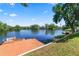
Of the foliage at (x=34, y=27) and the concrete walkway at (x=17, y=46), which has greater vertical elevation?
the foliage at (x=34, y=27)

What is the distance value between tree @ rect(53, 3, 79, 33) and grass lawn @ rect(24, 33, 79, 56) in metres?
0.22

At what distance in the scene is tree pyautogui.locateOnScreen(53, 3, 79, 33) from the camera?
3.70 m

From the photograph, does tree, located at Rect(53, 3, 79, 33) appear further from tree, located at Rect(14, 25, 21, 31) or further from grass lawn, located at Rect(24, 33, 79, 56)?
tree, located at Rect(14, 25, 21, 31)

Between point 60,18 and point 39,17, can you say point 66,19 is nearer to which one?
point 60,18

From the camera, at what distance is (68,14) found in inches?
149

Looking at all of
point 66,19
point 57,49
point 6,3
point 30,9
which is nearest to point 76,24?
point 66,19

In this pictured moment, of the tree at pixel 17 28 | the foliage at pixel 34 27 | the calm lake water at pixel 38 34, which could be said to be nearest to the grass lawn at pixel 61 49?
the calm lake water at pixel 38 34

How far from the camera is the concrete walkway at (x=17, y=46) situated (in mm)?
3609

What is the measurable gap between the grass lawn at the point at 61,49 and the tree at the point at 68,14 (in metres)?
0.22

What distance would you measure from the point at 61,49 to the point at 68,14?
0.57 metres

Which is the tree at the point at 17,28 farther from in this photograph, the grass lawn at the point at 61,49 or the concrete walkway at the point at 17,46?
the grass lawn at the point at 61,49

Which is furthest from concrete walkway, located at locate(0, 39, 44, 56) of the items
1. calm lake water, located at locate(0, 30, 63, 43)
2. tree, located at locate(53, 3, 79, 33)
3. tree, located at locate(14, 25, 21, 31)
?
tree, located at locate(53, 3, 79, 33)

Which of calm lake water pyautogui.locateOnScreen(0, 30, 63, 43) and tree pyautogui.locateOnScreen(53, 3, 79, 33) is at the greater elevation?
tree pyautogui.locateOnScreen(53, 3, 79, 33)

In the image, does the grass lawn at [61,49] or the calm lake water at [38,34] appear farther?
the calm lake water at [38,34]
